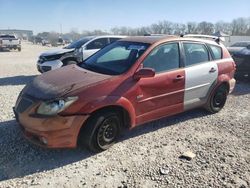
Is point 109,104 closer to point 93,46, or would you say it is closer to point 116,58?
point 116,58

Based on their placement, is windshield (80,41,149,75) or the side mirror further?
windshield (80,41,149,75)

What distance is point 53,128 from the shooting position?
396 cm

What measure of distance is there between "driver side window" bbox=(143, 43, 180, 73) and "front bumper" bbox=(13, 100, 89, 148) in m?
1.54

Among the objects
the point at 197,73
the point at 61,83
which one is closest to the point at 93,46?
the point at 197,73

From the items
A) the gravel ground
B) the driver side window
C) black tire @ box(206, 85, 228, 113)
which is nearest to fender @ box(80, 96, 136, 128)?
the gravel ground

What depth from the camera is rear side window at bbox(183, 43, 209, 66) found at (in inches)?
218

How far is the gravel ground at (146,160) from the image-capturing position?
3.75 metres

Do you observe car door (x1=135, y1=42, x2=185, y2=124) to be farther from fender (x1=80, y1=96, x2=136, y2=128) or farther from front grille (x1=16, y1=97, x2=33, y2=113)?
front grille (x1=16, y1=97, x2=33, y2=113)

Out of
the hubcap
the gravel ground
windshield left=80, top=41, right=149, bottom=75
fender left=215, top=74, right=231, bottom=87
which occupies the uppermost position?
windshield left=80, top=41, right=149, bottom=75

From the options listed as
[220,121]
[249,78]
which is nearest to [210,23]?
[249,78]

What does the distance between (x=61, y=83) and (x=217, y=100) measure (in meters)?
3.61

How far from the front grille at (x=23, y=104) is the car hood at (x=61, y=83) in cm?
11

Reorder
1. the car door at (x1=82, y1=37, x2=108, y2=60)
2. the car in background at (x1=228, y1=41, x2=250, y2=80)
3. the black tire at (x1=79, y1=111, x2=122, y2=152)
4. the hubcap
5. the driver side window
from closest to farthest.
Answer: the black tire at (x1=79, y1=111, x2=122, y2=152) < the hubcap < the driver side window < the car in background at (x1=228, y1=41, x2=250, y2=80) < the car door at (x1=82, y1=37, x2=108, y2=60)

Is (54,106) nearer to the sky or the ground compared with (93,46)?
nearer to the ground
